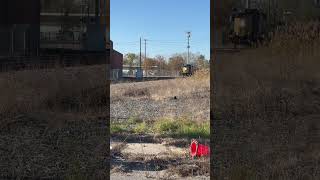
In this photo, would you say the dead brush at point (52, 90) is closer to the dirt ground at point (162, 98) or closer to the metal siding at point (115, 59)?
the metal siding at point (115, 59)

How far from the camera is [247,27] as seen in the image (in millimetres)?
6152

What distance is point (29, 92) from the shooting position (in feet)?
22.9

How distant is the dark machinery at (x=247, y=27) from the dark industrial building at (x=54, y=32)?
144 cm

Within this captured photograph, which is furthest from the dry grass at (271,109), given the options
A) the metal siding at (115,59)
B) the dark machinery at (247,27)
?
the metal siding at (115,59)

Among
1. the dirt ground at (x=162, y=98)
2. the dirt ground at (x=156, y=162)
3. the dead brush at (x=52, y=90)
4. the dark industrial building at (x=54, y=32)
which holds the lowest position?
the dirt ground at (x=156, y=162)

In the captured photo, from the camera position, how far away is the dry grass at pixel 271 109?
5566mm

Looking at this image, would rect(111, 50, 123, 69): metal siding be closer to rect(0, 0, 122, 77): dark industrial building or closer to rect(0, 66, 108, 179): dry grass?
rect(0, 66, 108, 179): dry grass

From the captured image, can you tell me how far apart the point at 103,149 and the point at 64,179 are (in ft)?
2.00

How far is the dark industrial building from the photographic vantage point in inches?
228

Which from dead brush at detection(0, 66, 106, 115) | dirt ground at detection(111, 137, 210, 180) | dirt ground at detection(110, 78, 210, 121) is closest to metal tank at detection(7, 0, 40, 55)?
dead brush at detection(0, 66, 106, 115)

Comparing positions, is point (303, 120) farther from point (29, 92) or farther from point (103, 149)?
point (29, 92)

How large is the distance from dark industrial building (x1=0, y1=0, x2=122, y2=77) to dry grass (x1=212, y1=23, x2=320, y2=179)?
4.86 feet

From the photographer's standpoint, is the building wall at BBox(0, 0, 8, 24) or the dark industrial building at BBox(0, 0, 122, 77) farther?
the building wall at BBox(0, 0, 8, 24)

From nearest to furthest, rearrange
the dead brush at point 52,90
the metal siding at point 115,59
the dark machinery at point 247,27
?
1. the dark machinery at point 247,27
2. the dead brush at point 52,90
3. the metal siding at point 115,59
